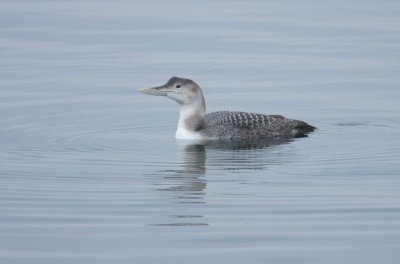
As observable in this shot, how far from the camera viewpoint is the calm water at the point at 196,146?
8.42 m

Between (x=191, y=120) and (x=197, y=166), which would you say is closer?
(x=197, y=166)

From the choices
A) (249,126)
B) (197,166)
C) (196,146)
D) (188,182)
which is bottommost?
(188,182)

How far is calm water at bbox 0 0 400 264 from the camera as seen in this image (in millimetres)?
8422

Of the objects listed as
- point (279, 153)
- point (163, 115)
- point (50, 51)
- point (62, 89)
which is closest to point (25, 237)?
point (279, 153)

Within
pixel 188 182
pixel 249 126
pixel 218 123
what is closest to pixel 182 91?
pixel 218 123

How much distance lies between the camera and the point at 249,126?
1361 cm

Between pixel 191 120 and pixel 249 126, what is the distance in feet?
2.12

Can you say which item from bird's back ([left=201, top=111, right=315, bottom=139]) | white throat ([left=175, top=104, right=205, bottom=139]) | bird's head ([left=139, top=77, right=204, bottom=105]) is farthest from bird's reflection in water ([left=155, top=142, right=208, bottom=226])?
bird's head ([left=139, top=77, right=204, bottom=105])

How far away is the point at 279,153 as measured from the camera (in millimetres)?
12516

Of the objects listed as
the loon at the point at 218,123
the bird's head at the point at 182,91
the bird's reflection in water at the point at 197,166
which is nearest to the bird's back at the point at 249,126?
the loon at the point at 218,123

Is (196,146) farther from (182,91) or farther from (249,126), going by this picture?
(182,91)

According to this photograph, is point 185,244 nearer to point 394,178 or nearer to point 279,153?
point 394,178

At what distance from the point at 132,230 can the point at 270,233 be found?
972 mm

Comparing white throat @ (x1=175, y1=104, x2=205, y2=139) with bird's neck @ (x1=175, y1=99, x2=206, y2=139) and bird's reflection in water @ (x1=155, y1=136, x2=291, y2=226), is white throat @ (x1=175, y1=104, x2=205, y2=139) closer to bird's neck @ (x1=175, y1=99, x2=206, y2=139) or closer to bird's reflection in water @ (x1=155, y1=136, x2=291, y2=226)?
bird's neck @ (x1=175, y1=99, x2=206, y2=139)
